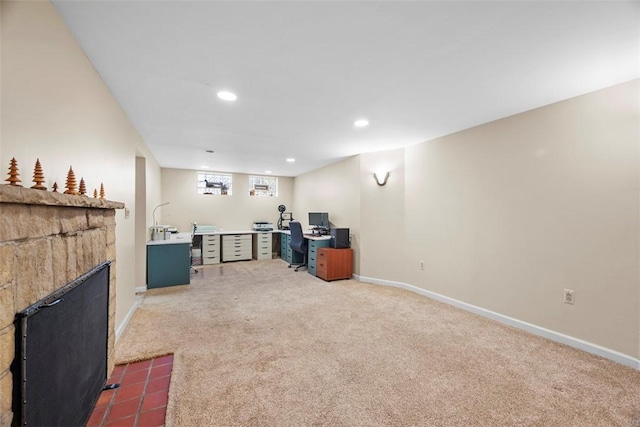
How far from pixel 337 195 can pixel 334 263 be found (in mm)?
1475

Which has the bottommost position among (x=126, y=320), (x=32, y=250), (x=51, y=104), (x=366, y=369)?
(x=366, y=369)

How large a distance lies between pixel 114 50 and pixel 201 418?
238 centimetres

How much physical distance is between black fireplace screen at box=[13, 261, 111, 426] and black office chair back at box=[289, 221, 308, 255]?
3730 millimetres

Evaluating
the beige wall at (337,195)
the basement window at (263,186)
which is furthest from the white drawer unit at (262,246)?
the basement window at (263,186)

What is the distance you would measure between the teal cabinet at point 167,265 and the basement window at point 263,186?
3139 millimetres

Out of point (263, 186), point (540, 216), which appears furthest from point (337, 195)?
point (540, 216)

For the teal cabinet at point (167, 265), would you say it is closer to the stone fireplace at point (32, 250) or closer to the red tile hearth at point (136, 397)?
the red tile hearth at point (136, 397)

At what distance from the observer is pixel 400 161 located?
4.23 metres

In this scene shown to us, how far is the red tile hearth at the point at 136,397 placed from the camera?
1.54m

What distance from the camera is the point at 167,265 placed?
4176mm

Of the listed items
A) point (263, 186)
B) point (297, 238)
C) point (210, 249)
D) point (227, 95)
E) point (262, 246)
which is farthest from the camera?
point (263, 186)

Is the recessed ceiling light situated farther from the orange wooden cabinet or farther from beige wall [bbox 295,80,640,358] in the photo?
the orange wooden cabinet

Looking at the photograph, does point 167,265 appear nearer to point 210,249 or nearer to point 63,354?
point 210,249

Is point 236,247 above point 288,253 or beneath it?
above
